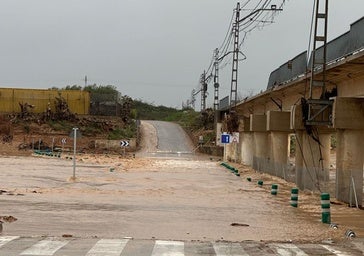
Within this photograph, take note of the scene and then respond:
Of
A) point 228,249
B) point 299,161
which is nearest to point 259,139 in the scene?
point 299,161

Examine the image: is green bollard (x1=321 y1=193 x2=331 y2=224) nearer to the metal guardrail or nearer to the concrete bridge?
the concrete bridge

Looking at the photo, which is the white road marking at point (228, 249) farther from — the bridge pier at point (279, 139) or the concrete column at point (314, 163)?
the bridge pier at point (279, 139)

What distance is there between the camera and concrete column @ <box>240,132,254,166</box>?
213 ft

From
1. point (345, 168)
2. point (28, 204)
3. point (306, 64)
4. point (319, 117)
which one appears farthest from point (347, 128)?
point (28, 204)

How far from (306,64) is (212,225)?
752 inches

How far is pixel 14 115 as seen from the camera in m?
91.9

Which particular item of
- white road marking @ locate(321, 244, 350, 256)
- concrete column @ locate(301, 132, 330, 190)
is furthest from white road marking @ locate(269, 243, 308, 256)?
concrete column @ locate(301, 132, 330, 190)

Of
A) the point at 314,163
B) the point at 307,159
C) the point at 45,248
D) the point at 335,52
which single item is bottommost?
the point at 45,248

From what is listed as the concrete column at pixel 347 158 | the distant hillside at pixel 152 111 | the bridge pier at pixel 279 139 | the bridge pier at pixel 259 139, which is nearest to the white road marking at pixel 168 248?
the concrete column at pixel 347 158

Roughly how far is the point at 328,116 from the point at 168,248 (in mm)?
20637

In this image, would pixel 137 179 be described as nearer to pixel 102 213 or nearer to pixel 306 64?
pixel 306 64

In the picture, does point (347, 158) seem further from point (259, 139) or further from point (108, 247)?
point (259, 139)

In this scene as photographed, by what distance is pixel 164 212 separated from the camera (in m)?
21.1

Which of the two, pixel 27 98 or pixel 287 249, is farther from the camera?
pixel 27 98
